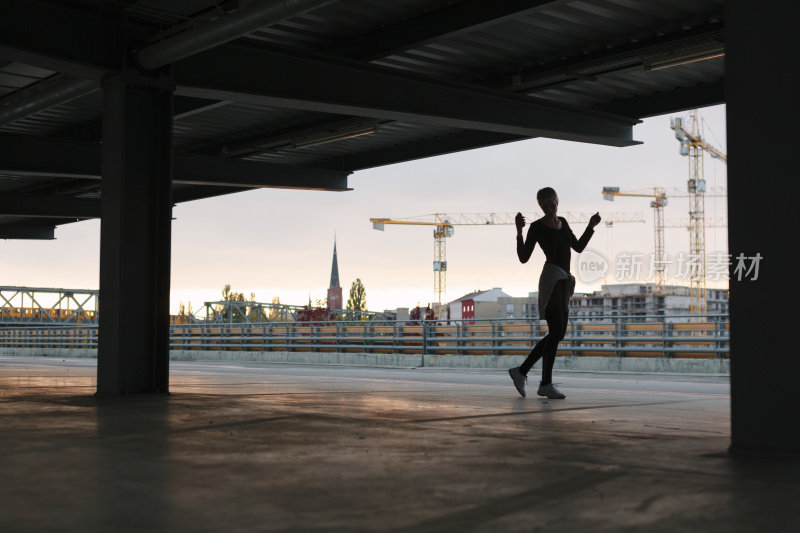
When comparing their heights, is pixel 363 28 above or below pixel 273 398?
above

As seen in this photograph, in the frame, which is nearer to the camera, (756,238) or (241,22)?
(756,238)

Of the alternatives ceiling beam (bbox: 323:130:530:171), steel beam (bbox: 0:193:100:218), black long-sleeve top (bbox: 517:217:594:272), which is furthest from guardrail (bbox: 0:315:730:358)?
steel beam (bbox: 0:193:100:218)

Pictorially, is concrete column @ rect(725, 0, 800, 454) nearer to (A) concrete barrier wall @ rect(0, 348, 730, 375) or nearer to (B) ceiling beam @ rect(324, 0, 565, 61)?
(B) ceiling beam @ rect(324, 0, 565, 61)

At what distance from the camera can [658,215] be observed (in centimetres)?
15300

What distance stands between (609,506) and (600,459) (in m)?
1.19

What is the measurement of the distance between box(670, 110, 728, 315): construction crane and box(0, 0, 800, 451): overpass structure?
360 feet

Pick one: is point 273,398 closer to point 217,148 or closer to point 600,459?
point 600,459

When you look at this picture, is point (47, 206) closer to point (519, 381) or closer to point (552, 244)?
point (519, 381)

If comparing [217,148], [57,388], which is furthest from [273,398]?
[217,148]

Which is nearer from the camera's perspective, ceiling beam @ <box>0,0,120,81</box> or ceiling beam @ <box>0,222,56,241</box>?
ceiling beam @ <box>0,0,120,81</box>

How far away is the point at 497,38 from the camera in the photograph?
1134 cm

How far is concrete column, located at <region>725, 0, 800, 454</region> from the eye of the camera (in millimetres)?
4332

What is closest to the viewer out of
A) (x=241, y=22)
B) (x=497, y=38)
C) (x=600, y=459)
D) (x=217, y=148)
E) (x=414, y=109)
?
(x=600, y=459)

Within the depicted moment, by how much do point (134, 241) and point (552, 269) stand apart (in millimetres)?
4227
